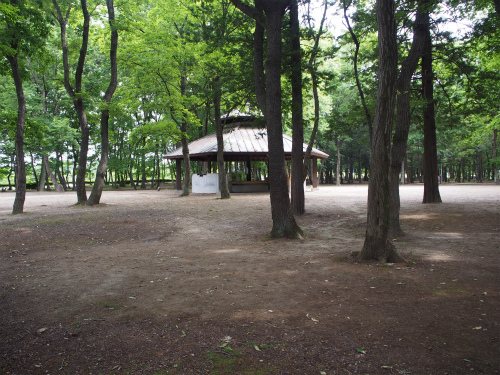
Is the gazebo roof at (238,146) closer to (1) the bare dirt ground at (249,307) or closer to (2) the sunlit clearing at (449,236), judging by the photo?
(2) the sunlit clearing at (449,236)

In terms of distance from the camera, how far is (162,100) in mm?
18672

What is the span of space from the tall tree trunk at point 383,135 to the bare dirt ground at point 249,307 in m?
0.47

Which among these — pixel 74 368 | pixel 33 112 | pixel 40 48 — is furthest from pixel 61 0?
pixel 33 112

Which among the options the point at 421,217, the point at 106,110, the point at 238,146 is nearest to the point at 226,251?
the point at 421,217

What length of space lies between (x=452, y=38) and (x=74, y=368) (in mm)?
12612

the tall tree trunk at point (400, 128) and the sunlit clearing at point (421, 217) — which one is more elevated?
the tall tree trunk at point (400, 128)

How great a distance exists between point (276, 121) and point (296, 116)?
317 centimetres

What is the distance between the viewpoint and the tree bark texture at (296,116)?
10133mm

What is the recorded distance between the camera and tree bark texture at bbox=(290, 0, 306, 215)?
10133mm

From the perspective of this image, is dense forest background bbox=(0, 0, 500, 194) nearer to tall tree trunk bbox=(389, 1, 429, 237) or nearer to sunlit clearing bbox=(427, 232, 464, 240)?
tall tree trunk bbox=(389, 1, 429, 237)

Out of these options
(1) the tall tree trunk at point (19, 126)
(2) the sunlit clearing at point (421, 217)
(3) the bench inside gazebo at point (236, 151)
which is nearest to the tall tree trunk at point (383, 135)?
(2) the sunlit clearing at point (421, 217)

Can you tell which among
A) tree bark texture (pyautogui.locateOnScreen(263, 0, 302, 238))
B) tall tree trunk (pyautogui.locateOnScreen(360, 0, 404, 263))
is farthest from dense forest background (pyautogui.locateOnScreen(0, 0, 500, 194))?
tall tree trunk (pyautogui.locateOnScreen(360, 0, 404, 263))

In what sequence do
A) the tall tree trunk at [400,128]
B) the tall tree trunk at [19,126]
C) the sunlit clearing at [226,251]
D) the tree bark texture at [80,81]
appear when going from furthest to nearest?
the tree bark texture at [80,81] < the tall tree trunk at [19,126] < the tall tree trunk at [400,128] < the sunlit clearing at [226,251]

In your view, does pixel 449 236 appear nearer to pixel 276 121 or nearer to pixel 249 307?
pixel 276 121
